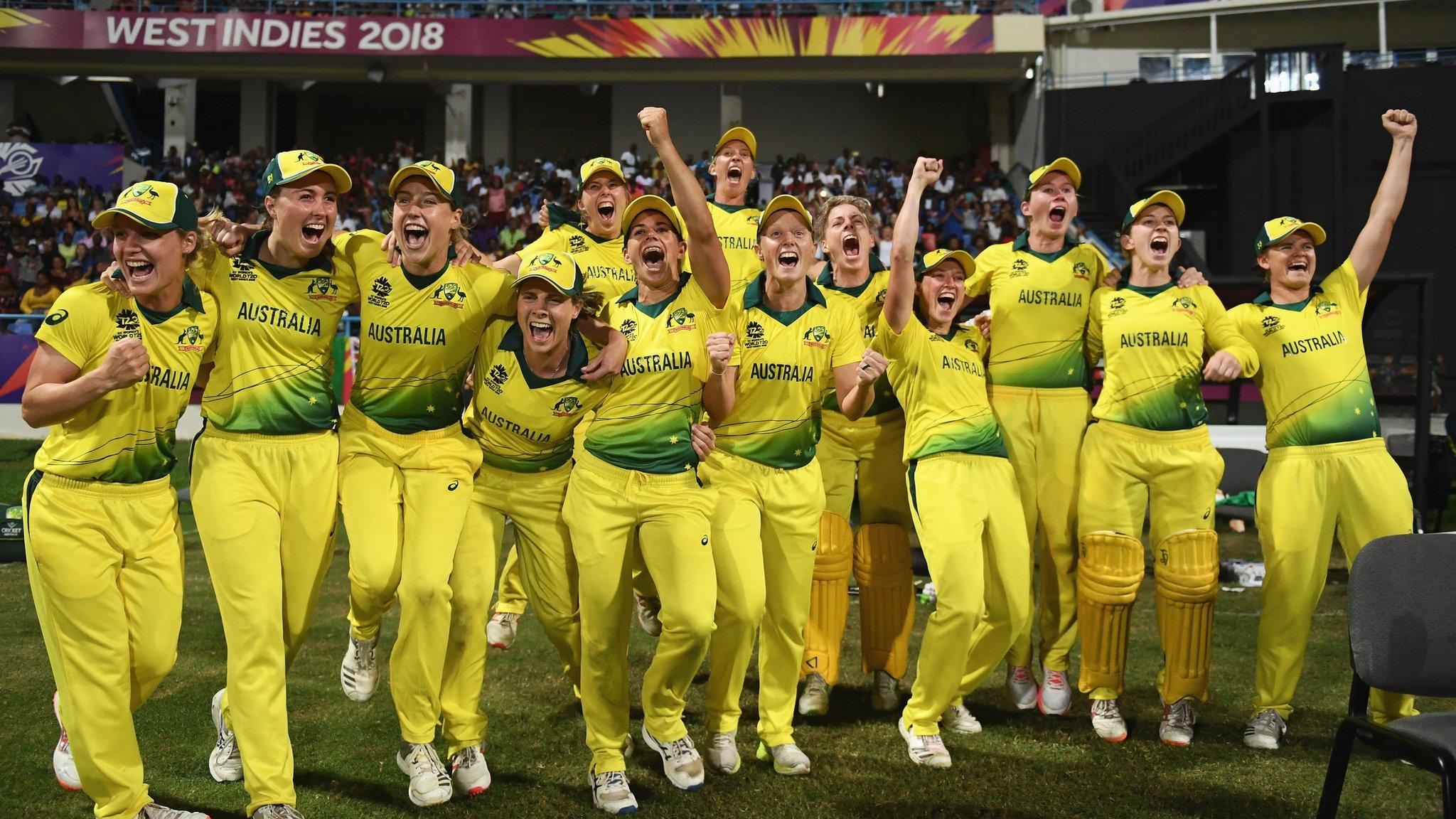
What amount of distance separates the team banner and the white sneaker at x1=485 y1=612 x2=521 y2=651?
19.6 m

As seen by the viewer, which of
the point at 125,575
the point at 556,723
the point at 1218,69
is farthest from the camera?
the point at 1218,69

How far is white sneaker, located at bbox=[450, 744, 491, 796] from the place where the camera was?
521cm

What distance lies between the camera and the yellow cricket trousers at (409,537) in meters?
5.08

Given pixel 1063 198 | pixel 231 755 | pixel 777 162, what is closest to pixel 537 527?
pixel 231 755

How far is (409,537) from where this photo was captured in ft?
16.9

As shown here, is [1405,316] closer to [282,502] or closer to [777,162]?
[282,502]

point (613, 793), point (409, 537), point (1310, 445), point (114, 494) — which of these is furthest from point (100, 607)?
point (1310, 445)

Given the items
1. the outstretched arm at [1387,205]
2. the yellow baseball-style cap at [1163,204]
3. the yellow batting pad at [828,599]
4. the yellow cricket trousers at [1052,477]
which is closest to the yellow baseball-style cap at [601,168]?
the yellow batting pad at [828,599]

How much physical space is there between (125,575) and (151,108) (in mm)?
28518

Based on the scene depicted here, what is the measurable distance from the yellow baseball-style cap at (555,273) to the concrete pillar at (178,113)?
83.0ft

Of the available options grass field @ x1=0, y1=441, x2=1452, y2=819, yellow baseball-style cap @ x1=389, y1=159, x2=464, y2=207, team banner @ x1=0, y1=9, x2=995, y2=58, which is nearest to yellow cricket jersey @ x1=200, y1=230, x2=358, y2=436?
yellow baseball-style cap @ x1=389, y1=159, x2=464, y2=207

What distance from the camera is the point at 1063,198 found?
658 cm

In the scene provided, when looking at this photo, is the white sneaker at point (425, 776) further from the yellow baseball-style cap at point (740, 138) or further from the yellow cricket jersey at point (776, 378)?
the yellow baseball-style cap at point (740, 138)

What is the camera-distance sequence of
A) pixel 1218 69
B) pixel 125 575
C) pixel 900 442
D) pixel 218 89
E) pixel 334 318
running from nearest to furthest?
pixel 125 575, pixel 334 318, pixel 900 442, pixel 1218 69, pixel 218 89
